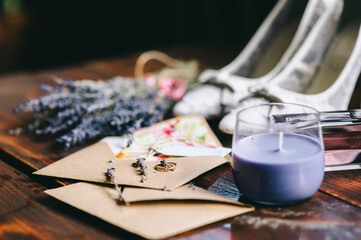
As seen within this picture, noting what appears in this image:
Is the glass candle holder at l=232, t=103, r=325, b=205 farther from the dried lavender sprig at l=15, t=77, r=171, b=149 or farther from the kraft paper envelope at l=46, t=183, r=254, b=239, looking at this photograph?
the dried lavender sprig at l=15, t=77, r=171, b=149

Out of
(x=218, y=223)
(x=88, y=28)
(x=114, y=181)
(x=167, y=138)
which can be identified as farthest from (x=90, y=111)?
(x=88, y=28)

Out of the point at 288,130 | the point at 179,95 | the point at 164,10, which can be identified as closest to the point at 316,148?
the point at 288,130

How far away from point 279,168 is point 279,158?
0.01 meters

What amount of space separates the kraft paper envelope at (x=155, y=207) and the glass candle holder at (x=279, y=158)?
0.04 m

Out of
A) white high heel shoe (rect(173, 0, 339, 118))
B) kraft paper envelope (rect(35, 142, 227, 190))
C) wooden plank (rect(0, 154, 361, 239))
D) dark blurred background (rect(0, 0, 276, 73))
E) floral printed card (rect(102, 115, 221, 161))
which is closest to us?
wooden plank (rect(0, 154, 361, 239))

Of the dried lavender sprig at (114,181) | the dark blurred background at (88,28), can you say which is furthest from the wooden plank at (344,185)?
the dark blurred background at (88,28)

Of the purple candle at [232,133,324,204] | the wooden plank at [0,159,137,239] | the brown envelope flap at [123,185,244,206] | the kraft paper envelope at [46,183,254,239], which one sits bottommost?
the wooden plank at [0,159,137,239]

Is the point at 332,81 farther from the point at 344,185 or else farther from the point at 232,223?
the point at 232,223

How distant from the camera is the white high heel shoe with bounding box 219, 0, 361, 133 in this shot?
0.74 metres

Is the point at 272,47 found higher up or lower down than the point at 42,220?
higher up

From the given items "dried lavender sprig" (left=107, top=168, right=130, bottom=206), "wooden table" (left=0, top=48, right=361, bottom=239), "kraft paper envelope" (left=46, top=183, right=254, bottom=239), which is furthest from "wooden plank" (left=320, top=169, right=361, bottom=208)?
"dried lavender sprig" (left=107, top=168, right=130, bottom=206)

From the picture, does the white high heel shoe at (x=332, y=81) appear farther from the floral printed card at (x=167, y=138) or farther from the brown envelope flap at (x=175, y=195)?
the brown envelope flap at (x=175, y=195)

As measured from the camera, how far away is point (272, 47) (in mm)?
1019

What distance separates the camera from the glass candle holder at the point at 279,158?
1.45 ft
